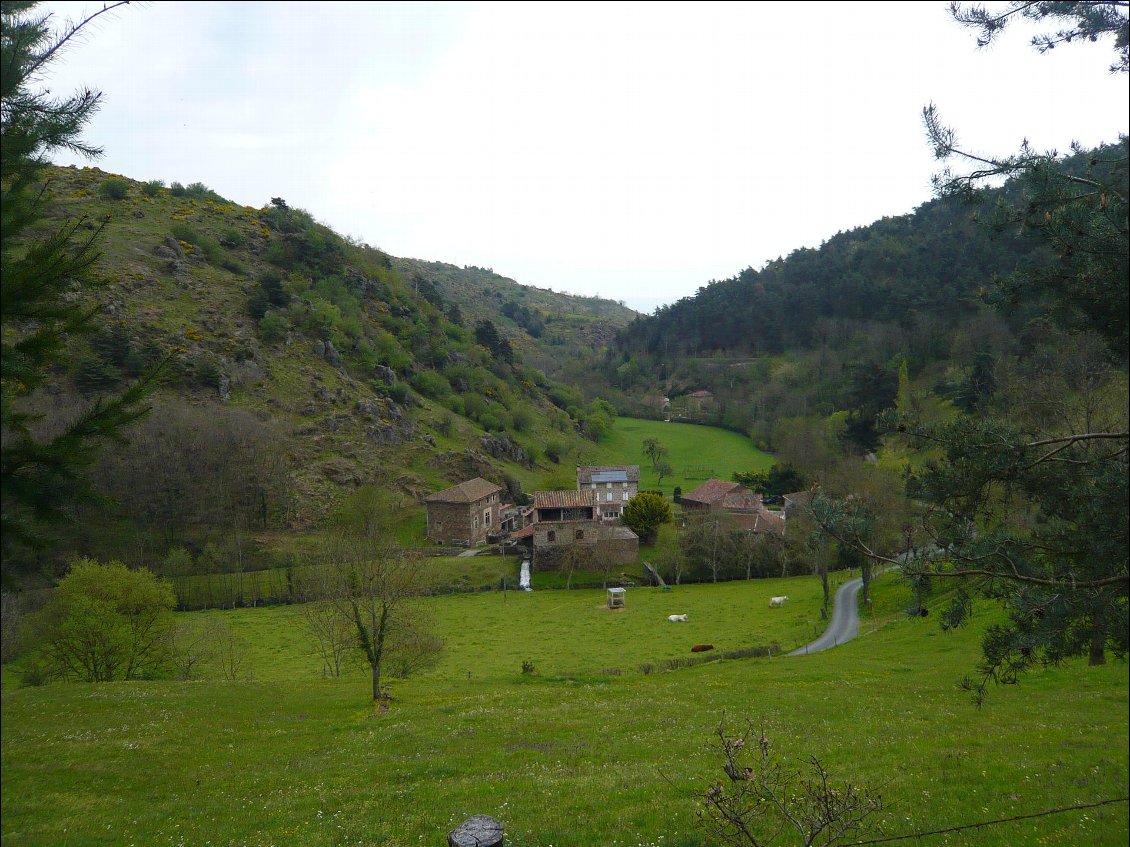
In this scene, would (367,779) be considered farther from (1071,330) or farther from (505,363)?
(505,363)

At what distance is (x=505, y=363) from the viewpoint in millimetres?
113750

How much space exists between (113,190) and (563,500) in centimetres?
7114

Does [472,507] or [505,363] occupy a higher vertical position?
[505,363]

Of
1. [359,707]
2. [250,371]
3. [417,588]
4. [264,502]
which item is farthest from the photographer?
[250,371]

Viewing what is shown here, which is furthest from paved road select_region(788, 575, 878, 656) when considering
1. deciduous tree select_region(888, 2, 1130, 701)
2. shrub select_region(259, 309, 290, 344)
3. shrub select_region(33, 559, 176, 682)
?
shrub select_region(259, 309, 290, 344)

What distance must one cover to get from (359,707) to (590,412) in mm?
93453

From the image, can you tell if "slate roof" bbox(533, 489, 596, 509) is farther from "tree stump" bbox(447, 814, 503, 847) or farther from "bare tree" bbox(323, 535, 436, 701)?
"tree stump" bbox(447, 814, 503, 847)

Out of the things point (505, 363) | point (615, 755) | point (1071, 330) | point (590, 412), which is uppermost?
point (505, 363)

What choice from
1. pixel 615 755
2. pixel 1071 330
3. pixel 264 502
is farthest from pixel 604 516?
pixel 1071 330

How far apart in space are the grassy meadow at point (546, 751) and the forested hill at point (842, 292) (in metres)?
91.4

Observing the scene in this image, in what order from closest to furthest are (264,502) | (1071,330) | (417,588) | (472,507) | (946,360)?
(1071,330) < (417,588) < (264,502) < (472,507) < (946,360)

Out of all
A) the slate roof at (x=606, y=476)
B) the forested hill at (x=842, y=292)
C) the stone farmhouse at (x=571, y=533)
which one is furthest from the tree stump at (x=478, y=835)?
the forested hill at (x=842, y=292)

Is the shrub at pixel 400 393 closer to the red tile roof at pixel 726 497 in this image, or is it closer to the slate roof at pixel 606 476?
the slate roof at pixel 606 476

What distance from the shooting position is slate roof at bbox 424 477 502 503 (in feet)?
197
